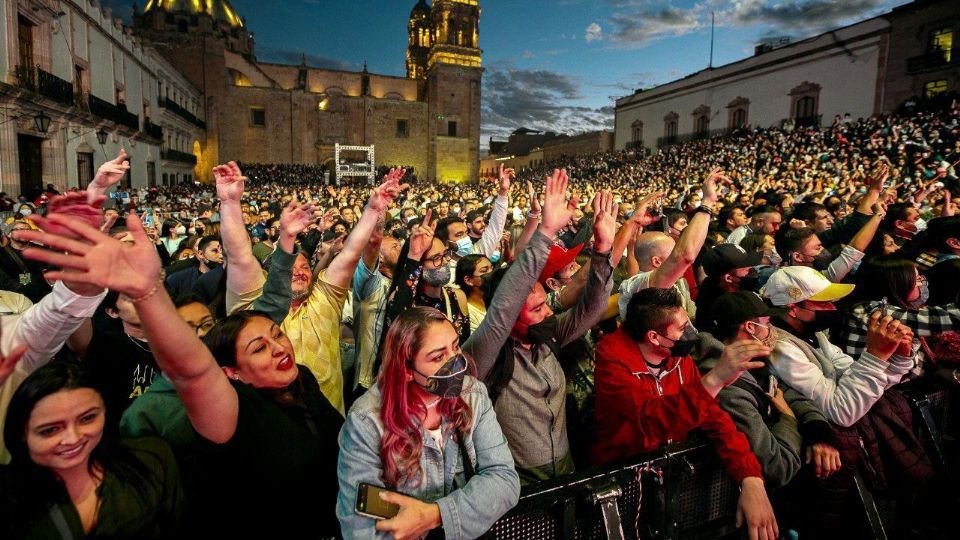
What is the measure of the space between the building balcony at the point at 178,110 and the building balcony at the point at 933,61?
3969cm

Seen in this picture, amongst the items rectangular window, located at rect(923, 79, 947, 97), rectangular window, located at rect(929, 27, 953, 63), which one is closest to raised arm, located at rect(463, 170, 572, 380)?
rectangular window, located at rect(923, 79, 947, 97)

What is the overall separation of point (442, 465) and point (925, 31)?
31482 mm

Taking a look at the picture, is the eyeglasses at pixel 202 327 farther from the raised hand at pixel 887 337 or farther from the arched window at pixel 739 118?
the arched window at pixel 739 118

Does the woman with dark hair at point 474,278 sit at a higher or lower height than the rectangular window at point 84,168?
lower

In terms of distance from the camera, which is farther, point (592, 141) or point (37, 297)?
point (592, 141)

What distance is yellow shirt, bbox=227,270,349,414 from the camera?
292 centimetres

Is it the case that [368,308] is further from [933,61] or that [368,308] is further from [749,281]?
[933,61]

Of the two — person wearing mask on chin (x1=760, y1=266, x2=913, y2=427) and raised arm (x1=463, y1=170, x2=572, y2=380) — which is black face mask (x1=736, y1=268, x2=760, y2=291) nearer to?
person wearing mask on chin (x1=760, y1=266, x2=913, y2=427)

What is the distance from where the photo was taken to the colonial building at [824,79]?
74.7ft

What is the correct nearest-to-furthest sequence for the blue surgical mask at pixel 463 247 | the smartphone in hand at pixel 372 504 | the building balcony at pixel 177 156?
the smartphone in hand at pixel 372 504, the blue surgical mask at pixel 463 247, the building balcony at pixel 177 156

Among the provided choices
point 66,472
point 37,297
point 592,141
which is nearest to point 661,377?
point 66,472

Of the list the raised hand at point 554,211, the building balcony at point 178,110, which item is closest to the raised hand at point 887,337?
the raised hand at point 554,211

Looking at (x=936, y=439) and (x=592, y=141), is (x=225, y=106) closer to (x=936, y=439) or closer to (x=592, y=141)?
(x=592, y=141)

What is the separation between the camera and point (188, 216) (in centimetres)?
1468
